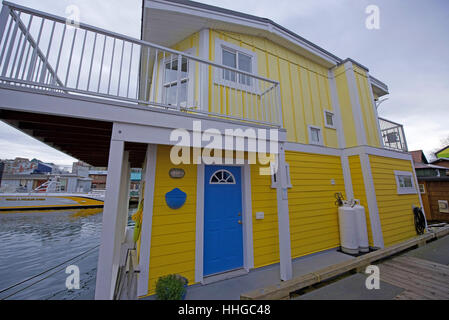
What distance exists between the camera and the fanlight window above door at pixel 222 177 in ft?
10.8

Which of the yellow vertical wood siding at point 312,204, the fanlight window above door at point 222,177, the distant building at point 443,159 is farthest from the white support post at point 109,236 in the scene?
the distant building at point 443,159

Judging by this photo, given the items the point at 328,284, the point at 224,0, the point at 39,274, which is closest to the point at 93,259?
the point at 39,274

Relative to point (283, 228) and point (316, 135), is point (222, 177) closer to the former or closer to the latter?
point (283, 228)

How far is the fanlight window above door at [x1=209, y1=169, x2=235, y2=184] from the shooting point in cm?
329

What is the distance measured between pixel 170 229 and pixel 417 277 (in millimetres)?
4374

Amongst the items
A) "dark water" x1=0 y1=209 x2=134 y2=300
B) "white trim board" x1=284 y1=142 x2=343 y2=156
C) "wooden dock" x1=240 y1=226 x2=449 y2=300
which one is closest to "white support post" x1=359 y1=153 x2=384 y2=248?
"wooden dock" x1=240 y1=226 x2=449 y2=300

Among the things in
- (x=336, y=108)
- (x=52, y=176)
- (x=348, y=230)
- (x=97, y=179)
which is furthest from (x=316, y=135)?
(x=97, y=179)

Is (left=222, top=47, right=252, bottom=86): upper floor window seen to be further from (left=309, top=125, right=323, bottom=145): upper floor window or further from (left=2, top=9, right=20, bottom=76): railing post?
(left=2, top=9, right=20, bottom=76): railing post

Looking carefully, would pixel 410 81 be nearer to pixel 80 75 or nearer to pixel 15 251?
pixel 80 75

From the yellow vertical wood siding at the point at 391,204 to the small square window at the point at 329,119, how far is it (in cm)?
143

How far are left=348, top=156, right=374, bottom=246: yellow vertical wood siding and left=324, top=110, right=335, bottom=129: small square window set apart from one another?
1167 millimetres

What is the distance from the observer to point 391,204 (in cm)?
486

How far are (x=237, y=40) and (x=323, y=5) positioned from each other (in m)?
3.46

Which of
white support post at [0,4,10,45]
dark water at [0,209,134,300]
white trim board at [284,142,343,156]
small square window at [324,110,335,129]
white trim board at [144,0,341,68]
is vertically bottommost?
dark water at [0,209,134,300]
